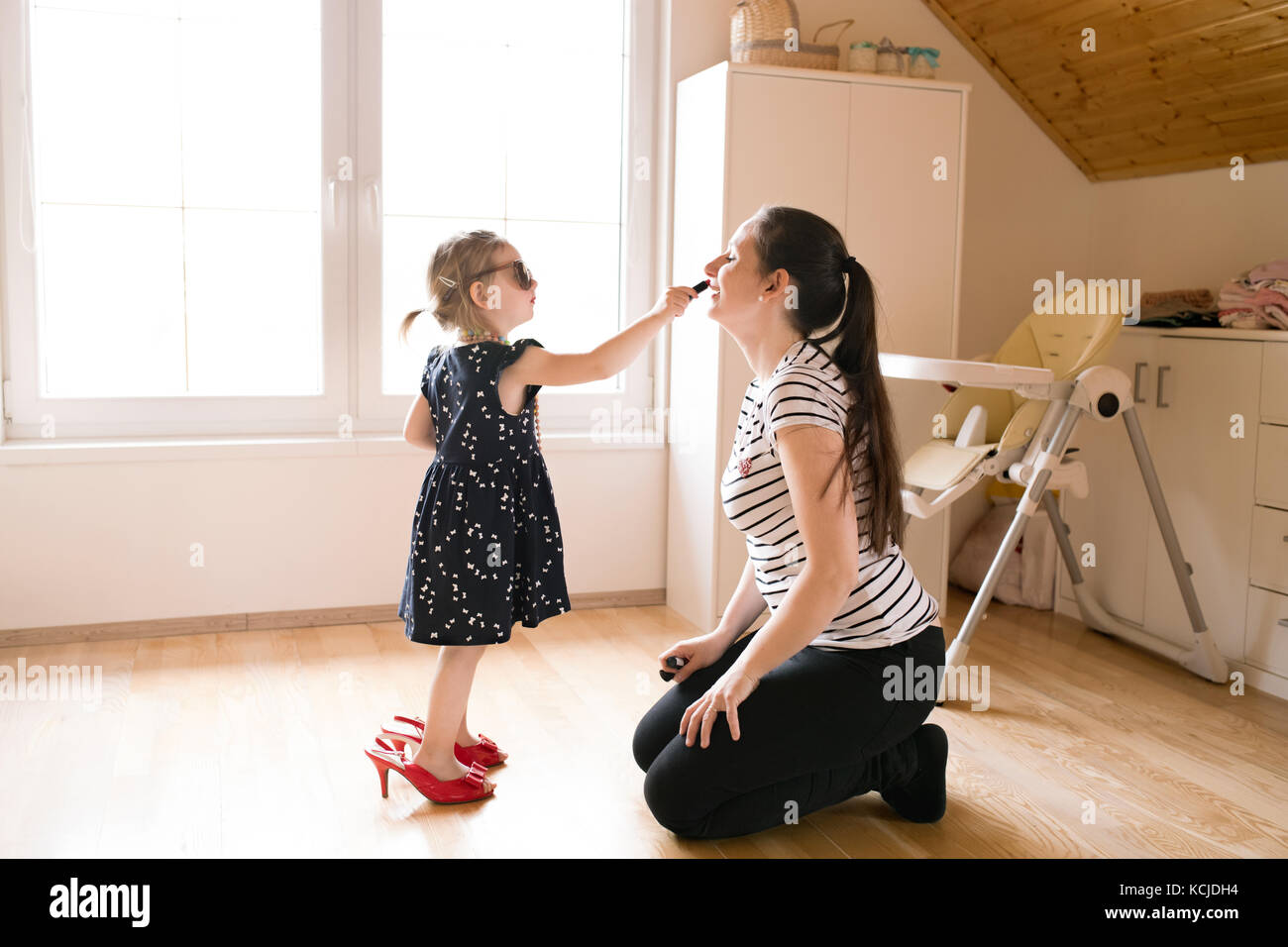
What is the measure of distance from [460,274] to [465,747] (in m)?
0.93

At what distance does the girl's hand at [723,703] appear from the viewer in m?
1.88

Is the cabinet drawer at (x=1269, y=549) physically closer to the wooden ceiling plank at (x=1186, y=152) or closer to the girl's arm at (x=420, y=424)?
the wooden ceiling plank at (x=1186, y=152)

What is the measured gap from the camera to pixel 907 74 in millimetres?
3465

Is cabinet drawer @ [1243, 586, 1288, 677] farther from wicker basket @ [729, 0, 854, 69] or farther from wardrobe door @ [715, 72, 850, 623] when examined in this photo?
wicker basket @ [729, 0, 854, 69]

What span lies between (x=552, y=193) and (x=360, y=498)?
1054 mm

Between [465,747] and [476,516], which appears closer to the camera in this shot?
[476,516]

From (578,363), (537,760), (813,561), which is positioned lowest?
(537,760)

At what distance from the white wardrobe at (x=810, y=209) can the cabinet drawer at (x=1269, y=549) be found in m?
0.84

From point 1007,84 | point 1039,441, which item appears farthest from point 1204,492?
point 1007,84

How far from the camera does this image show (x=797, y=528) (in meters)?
2.03

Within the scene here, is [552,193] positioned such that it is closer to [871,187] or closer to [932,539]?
[871,187]

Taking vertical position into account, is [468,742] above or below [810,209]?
below
